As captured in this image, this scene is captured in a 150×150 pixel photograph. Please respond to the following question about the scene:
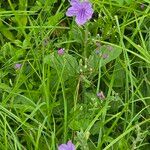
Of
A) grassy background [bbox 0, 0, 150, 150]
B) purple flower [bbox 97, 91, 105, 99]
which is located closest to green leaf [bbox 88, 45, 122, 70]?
grassy background [bbox 0, 0, 150, 150]

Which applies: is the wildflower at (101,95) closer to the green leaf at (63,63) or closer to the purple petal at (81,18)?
the green leaf at (63,63)

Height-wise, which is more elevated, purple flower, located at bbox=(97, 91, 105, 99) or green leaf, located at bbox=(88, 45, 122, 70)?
green leaf, located at bbox=(88, 45, 122, 70)

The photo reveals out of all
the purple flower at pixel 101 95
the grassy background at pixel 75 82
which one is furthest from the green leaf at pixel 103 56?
the purple flower at pixel 101 95

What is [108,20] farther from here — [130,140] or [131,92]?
[130,140]

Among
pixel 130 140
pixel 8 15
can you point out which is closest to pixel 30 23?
pixel 8 15

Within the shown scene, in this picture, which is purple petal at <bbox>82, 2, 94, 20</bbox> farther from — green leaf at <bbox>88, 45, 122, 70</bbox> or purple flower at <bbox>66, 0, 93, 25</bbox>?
green leaf at <bbox>88, 45, 122, 70</bbox>

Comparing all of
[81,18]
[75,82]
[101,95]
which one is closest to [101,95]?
[101,95]

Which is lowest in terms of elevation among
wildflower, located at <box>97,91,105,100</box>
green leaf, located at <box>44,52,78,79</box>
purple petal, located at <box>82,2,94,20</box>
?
wildflower, located at <box>97,91,105,100</box>

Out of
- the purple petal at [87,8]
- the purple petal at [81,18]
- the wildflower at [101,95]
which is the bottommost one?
the wildflower at [101,95]
